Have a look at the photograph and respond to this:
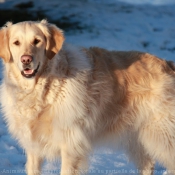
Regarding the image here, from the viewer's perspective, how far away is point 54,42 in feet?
14.2

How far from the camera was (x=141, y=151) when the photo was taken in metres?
5.40

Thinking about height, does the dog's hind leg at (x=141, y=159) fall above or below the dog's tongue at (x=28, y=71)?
below

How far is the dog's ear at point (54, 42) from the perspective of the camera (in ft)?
14.1

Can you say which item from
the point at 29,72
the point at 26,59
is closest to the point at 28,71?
the point at 29,72

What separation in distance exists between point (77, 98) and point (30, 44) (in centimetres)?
76

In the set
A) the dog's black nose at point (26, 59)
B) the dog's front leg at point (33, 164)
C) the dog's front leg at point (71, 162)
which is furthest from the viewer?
the dog's front leg at point (33, 164)

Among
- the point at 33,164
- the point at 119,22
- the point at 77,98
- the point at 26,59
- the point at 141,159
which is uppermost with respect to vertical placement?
the point at 26,59

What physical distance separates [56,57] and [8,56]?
0.48 meters

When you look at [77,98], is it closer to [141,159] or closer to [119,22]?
[141,159]

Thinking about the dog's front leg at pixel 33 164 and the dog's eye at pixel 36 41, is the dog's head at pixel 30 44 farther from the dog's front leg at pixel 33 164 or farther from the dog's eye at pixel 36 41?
the dog's front leg at pixel 33 164

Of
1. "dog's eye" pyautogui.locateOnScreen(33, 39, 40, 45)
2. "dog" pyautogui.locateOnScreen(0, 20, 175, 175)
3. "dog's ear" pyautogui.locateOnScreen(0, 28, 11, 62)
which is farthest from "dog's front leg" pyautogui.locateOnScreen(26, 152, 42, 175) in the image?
"dog's eye" pyautogui.locateOnScreen(33, 39, 40, 45)

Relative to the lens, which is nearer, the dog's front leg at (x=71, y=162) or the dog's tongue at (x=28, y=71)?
the dog's tongue at (x=28, y=71)

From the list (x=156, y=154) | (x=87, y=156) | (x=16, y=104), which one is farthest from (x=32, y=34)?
(x=156, y=154)

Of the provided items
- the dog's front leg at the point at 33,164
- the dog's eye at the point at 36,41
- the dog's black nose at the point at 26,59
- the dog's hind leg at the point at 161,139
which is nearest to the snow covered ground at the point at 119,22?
the dog's hind leg at the point at 161,139
